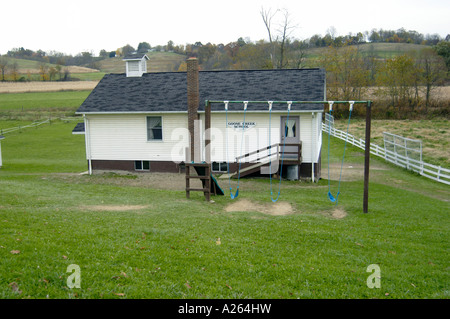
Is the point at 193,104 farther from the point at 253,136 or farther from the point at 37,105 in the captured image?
the point at 37,105

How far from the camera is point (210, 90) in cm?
2333

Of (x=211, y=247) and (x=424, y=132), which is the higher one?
(x=211, y=247)

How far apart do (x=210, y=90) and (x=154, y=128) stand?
12.6 ft

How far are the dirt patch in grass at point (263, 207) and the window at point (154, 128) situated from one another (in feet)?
31.7

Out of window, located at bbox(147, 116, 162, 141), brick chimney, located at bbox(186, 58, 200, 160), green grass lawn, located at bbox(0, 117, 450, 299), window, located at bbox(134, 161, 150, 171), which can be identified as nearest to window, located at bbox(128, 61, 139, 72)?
window, located at bbox(147, 116, 162, 141)

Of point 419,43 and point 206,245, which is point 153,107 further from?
point 419,43

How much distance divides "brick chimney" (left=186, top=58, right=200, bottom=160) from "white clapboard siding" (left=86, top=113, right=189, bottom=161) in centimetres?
63

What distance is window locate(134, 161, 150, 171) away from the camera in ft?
75.6

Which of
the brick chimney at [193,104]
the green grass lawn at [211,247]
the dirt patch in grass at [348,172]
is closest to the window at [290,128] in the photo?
the dirt patch in grass at [348,172]

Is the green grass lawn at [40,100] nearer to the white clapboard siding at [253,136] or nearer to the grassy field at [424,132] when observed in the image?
the grassy field at [424,132]

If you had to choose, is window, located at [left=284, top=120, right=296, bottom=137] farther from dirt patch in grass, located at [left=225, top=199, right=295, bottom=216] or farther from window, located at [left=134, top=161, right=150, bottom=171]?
window, located at [left=134, top=161, right=150, bottom=171]

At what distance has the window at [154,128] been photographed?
22.8 m

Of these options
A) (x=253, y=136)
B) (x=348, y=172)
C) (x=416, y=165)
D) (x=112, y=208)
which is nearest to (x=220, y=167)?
(x=253, y=136)
